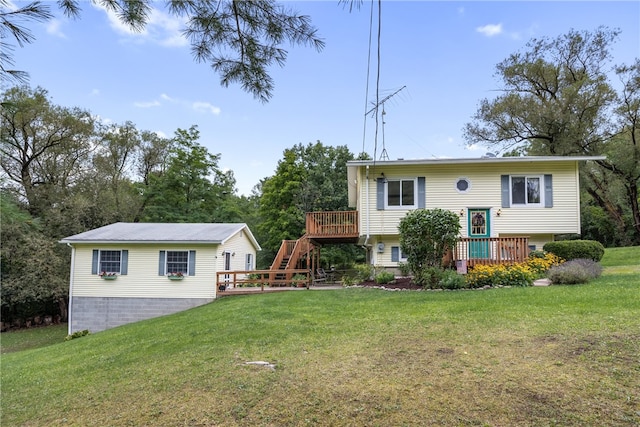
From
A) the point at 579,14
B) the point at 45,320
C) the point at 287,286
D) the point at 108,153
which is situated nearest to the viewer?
the point at 579,14

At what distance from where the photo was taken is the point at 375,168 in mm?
14891

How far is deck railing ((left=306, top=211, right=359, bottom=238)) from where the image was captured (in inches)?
653

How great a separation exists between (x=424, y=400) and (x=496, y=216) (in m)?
12.7

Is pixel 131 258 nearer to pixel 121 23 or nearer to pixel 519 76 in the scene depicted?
pixel 121 23

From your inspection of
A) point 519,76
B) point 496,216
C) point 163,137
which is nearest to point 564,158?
point 496,216

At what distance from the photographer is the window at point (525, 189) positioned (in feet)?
47.9

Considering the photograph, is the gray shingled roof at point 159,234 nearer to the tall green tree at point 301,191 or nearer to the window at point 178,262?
the window at point 178,262

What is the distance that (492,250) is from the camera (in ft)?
40.2

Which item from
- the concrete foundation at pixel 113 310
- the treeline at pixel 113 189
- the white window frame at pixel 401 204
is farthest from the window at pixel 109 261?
the white window frame at pixel 401 204

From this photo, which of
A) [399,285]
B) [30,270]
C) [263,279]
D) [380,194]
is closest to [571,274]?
[399,285]

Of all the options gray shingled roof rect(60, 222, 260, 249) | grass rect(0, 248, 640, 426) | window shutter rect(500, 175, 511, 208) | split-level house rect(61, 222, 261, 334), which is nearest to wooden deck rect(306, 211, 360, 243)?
gray shingled roof rect(60, 222, 260, 249)

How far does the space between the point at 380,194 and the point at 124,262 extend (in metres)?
10.7

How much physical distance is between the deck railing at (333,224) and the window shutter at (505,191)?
608 cm

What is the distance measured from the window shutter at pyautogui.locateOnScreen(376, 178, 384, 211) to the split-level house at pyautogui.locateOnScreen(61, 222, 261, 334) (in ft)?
20.8
